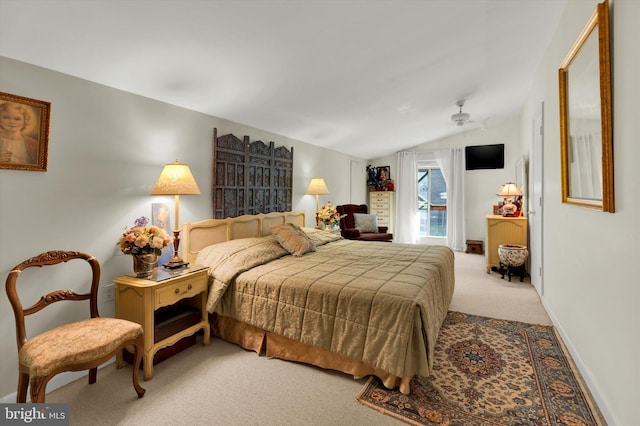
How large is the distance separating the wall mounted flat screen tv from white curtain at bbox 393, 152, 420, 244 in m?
1.20

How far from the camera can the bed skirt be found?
203 centimetres

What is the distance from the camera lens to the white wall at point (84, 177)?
1.92 metres

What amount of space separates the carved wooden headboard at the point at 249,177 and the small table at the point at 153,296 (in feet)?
3.20

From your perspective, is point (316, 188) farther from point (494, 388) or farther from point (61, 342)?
point (61, 342)

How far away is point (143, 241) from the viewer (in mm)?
2254

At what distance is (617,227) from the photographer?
1633mm

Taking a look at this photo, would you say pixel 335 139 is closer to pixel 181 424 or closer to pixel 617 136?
pixel 617 136

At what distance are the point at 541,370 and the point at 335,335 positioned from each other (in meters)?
1.56

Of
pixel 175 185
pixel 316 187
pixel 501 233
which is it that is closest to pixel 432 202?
pixel 501 233

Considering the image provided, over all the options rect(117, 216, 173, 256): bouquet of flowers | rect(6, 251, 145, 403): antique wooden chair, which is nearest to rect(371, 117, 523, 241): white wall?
rect(117, 216, 173, 256): bouquet of flowers

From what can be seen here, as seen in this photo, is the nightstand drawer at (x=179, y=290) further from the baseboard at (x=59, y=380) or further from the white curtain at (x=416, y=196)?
the white curtain at (x=416, y=196)

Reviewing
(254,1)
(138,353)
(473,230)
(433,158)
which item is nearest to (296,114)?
(254,1)

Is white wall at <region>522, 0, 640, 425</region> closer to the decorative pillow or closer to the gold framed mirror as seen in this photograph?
→ the gold framed mirror

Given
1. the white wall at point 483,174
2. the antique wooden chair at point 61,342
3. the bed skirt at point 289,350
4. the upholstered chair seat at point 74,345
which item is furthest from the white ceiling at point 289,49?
the white wall at point 483,174
